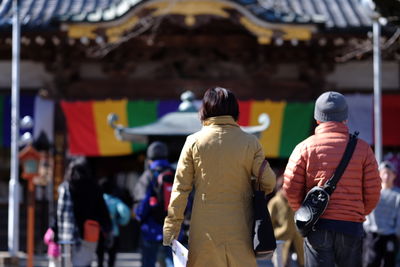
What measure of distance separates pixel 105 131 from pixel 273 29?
3.38 meters

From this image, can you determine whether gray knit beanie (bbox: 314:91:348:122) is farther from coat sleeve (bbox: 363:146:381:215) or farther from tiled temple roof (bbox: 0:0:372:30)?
tiled temple roof (bbox: 0:0:372:30)

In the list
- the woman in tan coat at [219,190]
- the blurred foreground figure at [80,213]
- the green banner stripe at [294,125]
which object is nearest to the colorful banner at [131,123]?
the green banner stripe at [294,125]

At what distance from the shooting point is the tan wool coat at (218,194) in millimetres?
4637

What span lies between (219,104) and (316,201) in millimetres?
864

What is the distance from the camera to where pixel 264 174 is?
186 inches

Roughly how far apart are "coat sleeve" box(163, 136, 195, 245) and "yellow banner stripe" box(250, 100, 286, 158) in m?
8.42

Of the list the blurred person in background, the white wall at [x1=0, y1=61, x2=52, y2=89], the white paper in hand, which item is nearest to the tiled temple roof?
the white wall at [x1=0, y1=61, x2=52, y2=89]

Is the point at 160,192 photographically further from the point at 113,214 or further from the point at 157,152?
the point at 113,214

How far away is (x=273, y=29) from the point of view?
41.4 feet

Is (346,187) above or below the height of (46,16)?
below

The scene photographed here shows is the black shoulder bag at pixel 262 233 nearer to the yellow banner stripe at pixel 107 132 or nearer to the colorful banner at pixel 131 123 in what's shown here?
the colorful banner at pixel 131 123

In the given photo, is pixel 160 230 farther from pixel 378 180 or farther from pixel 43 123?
pixel 43 123

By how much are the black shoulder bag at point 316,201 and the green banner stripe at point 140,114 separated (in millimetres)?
8522

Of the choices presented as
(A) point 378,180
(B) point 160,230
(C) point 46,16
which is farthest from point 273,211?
(C) point 46,16
